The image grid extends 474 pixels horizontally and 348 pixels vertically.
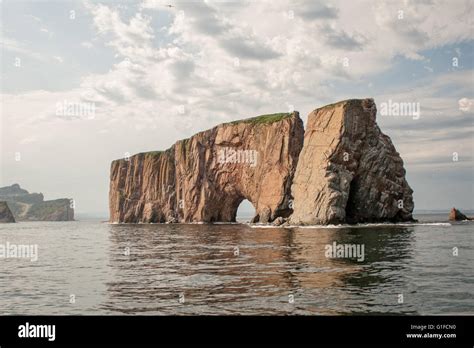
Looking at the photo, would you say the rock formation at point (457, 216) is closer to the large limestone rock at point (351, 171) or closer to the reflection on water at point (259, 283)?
the large limestone rock at point (351, 171)

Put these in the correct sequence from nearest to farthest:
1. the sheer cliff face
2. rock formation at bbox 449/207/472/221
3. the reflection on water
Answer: the reflection on water → rock formation at bbox 449/207/472/221 → the sheer cliff face

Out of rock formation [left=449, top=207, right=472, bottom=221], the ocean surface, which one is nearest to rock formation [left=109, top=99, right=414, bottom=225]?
rock formation [left=449, top=207, right=472, bottom=221]

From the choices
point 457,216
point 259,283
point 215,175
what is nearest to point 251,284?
point 259,283

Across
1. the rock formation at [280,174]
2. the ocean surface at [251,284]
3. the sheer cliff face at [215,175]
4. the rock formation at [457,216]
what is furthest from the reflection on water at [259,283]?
the rock formation at [457,216]

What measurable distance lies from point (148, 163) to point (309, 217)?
3503 inches

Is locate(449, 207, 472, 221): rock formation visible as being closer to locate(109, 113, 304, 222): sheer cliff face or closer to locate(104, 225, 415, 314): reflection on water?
locate(109, 113, 304, 222): sheer cliff face

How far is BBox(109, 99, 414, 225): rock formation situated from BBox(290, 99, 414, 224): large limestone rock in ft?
0.64

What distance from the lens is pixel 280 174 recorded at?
332ft

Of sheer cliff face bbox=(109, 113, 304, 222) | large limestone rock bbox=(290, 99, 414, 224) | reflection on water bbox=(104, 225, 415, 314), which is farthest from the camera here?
sheer cliff face bbox=(109, 113, 304, 222)

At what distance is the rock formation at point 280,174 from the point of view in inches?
3194

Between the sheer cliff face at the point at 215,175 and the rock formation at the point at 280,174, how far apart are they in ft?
0.85

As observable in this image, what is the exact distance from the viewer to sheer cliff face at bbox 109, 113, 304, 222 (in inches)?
4016

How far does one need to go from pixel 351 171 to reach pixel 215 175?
168ft
